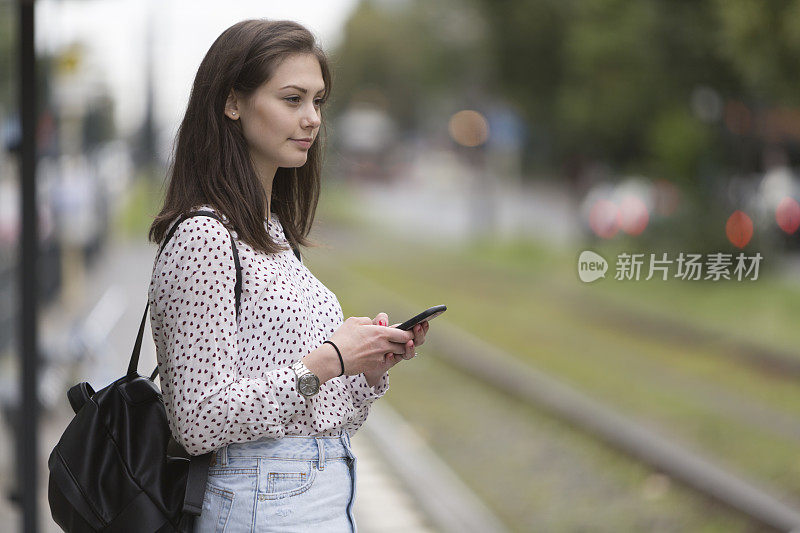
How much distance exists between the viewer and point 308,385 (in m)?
1.74

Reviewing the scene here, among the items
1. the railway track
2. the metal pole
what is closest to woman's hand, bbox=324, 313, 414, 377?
the metal pole

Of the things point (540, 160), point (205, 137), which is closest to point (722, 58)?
point (205, 137)

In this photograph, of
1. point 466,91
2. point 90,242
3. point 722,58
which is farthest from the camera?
point 466,91

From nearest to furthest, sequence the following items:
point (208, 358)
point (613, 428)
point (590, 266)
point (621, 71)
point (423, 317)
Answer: point (208, 358) → point (423, 317) → point (590, 266) → point (613, 428) → point (621, 71)

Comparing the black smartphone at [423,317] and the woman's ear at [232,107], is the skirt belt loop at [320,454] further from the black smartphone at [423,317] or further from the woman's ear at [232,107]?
the woman's ear at [232,107]

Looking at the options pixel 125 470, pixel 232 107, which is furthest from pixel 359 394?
pixel 232 107

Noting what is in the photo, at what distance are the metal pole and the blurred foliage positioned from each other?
6.64 metres

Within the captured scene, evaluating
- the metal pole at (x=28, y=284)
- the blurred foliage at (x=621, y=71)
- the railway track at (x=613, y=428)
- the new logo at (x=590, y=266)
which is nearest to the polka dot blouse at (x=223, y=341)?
the metal pole at (x=28, y=284)

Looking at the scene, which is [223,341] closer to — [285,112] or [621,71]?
[285,112]

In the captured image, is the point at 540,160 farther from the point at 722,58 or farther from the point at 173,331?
the point at 173,331

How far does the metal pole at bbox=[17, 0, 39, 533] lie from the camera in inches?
119

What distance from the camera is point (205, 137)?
1851 mm

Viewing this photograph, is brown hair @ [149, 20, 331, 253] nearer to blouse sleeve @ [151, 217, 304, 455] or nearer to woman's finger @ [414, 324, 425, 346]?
blouse sleeve @ [151, 217, 304, 455]

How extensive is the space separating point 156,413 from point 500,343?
8.76m
